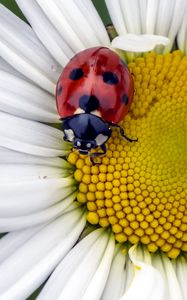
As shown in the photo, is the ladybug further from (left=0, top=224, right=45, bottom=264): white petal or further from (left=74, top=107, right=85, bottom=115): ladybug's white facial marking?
(left=0, top=224, right=45, bottom=264): white petal

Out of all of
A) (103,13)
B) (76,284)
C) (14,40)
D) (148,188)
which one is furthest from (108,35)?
(76,284)

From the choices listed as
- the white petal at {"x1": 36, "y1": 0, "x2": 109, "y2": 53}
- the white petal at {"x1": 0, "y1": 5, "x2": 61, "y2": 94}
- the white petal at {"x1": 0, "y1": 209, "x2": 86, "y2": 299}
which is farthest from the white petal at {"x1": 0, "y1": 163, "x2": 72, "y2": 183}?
the white petal at {"x1": 36, "y1": 0, "x2": 109, "y2": 53}

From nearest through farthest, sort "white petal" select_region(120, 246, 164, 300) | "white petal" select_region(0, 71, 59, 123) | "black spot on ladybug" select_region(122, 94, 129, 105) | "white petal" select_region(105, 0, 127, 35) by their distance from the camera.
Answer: "white petal" select_region(120, 246, 164, 300) → "black spot on ladybug" select_region(122, 94, 129, 105) → "white petal" select_region(0, 71, 59, 123) → "white petal" select_region(105, 0, 127, 35)

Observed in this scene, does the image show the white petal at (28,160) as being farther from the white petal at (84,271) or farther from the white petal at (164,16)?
the white petal at (164,16)


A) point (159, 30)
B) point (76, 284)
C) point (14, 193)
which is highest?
point (159, 30)

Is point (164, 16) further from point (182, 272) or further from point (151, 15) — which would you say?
point (182, 272)

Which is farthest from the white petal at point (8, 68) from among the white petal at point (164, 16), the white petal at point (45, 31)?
the white petal at point (164, 16)

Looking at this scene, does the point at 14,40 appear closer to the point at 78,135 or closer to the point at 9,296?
the point at 78,135

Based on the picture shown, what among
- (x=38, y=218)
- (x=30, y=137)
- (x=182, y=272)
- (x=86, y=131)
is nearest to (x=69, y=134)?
(x=86, y=131)
